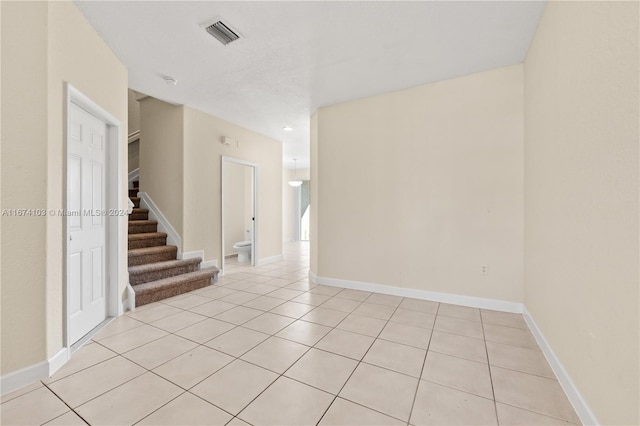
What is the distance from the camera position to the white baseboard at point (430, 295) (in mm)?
2990

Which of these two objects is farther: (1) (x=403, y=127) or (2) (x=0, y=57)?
(1) (x=403, y=127)

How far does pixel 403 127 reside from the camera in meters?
3.53

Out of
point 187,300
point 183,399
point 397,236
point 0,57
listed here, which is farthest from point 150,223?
point 397,236

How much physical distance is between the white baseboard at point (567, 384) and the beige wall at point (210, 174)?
4448 mm

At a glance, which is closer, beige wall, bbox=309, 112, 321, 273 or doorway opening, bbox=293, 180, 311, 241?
beige wall, bbox=309, 112, 321, 273

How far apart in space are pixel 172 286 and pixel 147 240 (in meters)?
1.03

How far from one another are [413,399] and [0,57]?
332cm

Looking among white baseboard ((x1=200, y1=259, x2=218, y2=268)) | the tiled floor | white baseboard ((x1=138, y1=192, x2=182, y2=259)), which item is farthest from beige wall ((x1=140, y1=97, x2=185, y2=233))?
the tiled floor

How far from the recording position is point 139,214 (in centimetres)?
431

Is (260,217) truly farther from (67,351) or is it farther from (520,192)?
(520,192)

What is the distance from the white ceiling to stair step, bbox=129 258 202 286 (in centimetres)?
243

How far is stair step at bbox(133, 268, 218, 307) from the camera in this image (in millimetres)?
3215

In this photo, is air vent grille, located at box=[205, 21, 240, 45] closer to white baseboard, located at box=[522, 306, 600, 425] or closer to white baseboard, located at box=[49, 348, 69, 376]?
white baseboard, located at box=[49, 348, 69, 376]

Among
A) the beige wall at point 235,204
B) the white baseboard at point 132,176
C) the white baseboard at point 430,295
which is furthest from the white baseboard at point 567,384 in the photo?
the white baseboard at point 132,176
